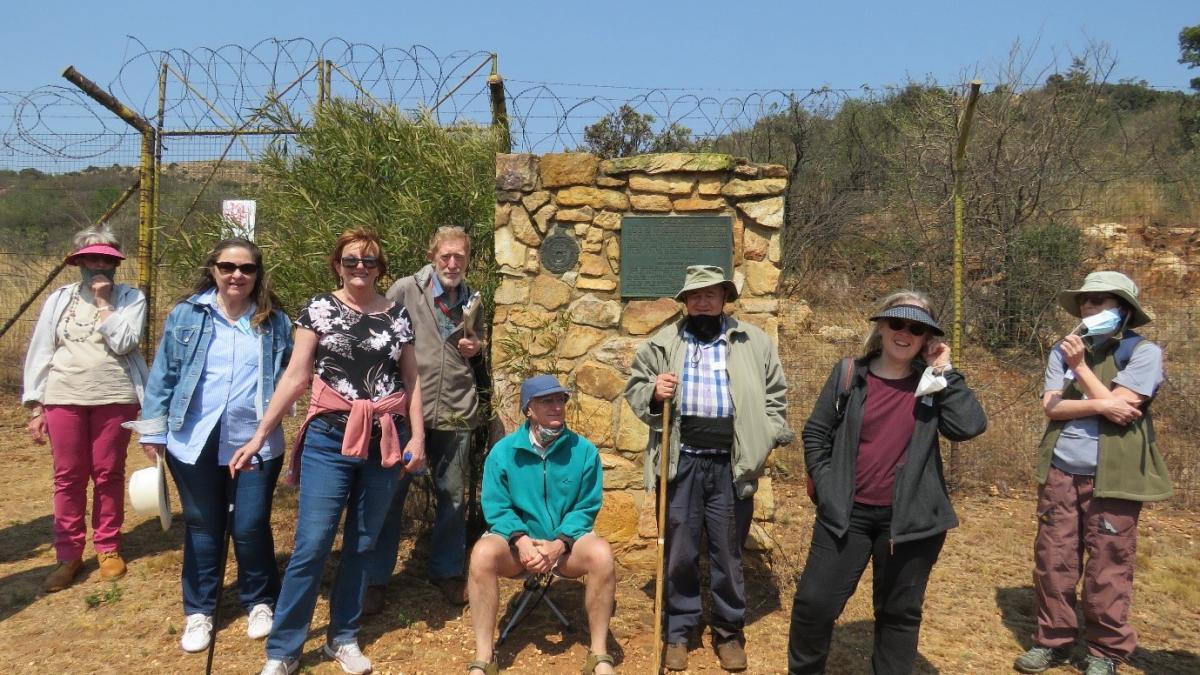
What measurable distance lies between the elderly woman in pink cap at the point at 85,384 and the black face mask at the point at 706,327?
296 centimetres

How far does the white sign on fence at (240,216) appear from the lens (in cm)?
479

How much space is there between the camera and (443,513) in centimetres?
399

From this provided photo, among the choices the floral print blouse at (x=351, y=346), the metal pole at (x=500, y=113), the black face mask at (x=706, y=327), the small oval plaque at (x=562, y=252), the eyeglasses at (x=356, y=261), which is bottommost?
the floral print blouse at (x=351, y=346)

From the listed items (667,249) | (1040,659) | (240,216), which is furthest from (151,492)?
(1040,659)

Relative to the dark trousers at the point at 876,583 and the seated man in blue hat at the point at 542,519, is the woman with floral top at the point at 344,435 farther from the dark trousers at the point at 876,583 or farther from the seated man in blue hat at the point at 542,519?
the dark trousers at the point at 876,583

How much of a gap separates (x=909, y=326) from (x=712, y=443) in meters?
1.03

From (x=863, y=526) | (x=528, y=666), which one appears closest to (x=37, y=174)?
(x=528, y=666)

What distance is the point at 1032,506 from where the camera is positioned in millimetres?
5711

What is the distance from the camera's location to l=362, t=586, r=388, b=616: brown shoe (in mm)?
3900

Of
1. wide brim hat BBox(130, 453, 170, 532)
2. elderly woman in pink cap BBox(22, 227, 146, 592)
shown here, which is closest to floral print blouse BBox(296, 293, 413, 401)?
wide brim hat BBox(130, 453, 170, 532)

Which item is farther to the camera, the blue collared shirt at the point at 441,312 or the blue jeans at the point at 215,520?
the blue collared shirt at the point at 441,312

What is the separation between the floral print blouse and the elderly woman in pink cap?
5.04ft

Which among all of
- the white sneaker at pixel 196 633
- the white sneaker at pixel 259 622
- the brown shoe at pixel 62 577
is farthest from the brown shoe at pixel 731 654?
the brown shoe at pixel 62 577

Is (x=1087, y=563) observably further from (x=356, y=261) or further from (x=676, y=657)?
(x=356, y=261)
